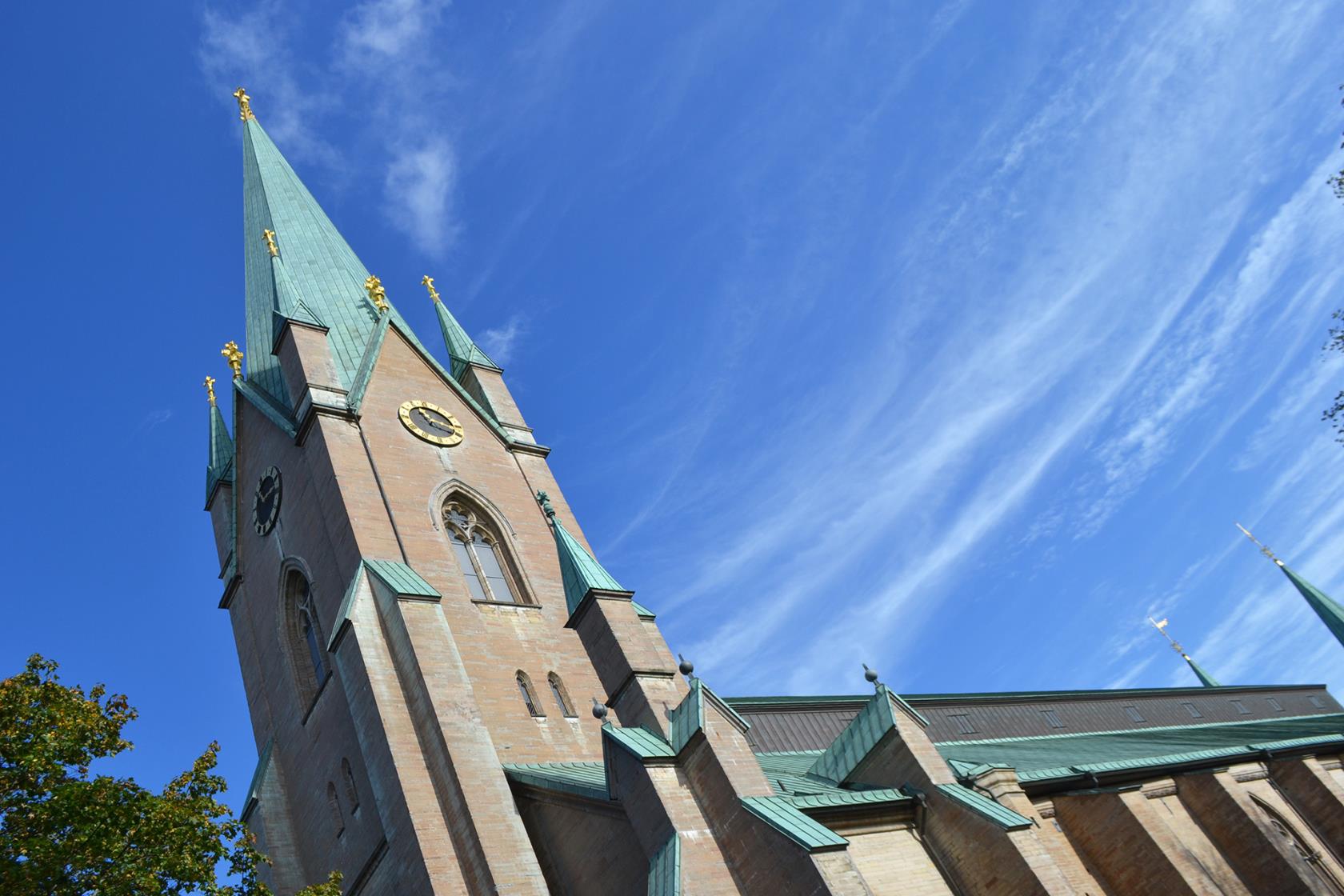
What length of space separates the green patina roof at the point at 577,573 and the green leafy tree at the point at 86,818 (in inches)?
277

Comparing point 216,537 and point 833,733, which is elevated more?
point 216,537

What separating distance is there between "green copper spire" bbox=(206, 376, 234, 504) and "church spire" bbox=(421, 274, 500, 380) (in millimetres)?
7546

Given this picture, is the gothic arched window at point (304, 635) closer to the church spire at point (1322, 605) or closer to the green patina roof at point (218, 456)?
the green patina roof at point (218, 456)

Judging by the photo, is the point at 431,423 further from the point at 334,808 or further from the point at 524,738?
the point at 524,738

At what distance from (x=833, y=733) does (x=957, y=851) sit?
13.2 metres

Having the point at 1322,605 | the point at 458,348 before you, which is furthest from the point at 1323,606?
the point at 458,348

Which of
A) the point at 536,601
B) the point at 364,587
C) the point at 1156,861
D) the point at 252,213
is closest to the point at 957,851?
the point at 1156,861

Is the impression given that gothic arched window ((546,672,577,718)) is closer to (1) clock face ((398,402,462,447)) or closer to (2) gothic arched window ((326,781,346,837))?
(2) gothic arched window ((326,781,346,837))

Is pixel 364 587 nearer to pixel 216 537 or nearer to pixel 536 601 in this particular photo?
pixel 536 601

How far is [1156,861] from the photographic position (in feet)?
79.0

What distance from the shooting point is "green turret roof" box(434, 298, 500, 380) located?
35094 millimetres

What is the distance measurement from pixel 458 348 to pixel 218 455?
8352 millimetres

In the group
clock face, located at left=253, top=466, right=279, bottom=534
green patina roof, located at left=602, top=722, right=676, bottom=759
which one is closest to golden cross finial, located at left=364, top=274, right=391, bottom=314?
clock face, located at left=253, top=466, right=279, bottom=534

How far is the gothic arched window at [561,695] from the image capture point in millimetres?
25281
